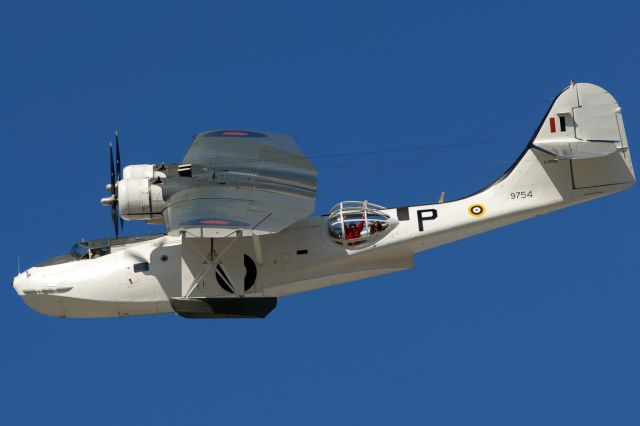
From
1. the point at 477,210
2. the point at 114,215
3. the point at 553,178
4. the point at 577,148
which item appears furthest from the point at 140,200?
the point at 577,148

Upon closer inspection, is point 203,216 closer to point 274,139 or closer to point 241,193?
point 241,193

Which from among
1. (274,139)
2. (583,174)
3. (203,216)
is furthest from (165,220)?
(583,174)

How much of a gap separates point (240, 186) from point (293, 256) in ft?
7.61

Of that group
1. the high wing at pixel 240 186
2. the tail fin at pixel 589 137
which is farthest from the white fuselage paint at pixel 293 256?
the high wing at pixel 240 186

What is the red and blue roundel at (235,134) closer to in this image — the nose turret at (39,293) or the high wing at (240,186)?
the high wing at (240,186)

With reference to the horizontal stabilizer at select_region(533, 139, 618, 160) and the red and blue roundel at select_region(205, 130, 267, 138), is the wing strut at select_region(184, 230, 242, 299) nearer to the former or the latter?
the red and blue roundel at select_region(205, 130, 267, 138)

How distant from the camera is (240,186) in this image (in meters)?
35.9

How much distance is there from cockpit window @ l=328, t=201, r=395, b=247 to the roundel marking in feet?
6.92

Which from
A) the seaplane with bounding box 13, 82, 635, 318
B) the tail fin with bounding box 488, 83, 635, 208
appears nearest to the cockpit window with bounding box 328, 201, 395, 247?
the seaplane with bounding box 13, 82, 635, 318

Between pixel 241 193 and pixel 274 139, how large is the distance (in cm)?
550

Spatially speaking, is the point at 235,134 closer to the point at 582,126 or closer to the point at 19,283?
the point at 19,283

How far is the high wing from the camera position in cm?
3338

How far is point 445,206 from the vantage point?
36094 millimetres

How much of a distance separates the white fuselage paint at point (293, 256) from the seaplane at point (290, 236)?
0.03 metres
